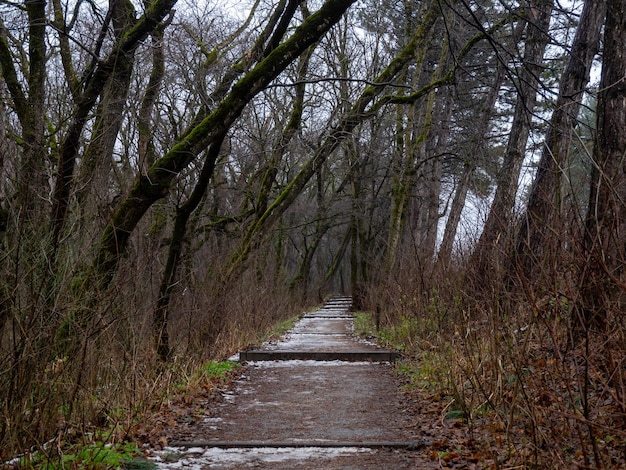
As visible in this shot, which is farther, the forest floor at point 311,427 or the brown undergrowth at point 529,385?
the forest floor at point 311,427

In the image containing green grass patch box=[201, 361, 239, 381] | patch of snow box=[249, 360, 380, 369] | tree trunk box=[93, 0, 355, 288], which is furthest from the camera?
patch of snow box=[249, 360, 380, 369]

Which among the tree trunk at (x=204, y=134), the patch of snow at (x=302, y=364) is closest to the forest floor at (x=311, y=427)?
the patch of snow at (x=302, y=364)

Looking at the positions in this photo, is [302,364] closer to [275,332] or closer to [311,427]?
[311,427]

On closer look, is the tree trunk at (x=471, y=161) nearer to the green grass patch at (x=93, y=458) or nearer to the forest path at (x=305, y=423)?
the forest path at (x=305, y=423)

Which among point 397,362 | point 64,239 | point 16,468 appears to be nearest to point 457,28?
point 397,362

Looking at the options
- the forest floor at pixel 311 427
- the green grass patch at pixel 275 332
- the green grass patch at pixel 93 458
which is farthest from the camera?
the green grass patch at pixel 275 332

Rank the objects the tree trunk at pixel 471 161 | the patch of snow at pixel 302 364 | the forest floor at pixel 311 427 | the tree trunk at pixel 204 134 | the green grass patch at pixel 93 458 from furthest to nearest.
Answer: the patch of snow at pixel 302 364
the tree trunk at pixel 471 161
the tree trunk at pixel 204 134
the forest floor at pixel 311 427
the green grass patch at pixel 93 458

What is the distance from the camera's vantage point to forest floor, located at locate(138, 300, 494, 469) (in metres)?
5.01

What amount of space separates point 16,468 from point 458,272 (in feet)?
23.1

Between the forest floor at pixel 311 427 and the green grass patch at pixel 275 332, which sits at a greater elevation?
the green grass patch at pixel 275 332

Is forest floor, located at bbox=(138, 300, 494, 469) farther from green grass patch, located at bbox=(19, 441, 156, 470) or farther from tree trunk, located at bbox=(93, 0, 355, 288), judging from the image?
tree trunk, located at bbox=(93, 0, 355, 288)

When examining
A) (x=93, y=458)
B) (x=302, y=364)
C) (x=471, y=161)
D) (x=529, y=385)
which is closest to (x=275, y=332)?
(x=302, y=364)

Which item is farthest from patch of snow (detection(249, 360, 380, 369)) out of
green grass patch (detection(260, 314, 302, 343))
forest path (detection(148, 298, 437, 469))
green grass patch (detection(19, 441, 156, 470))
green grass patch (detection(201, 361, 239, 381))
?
green grass patch (detection(19, 441, 156, 470))

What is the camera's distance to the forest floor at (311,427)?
5.01 metres
